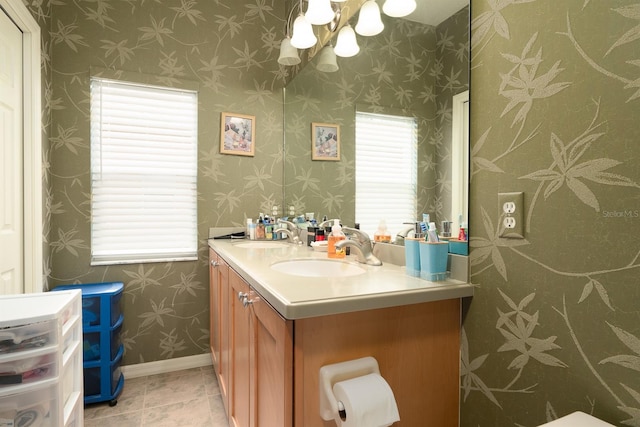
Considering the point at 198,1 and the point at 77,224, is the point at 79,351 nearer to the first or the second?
the point at 77,224

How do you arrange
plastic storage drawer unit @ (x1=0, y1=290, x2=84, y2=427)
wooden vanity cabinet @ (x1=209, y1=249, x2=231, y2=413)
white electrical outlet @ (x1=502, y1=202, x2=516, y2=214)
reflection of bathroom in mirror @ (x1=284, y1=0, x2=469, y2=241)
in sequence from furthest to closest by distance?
wooden vanity cabinet @ (x1=209, y1=249, x2=231, y2=413) < reflection of bathroom in mirror @ (x1=284, y1=0, x2=469, y2=241) < plastic storage drawer unit @ (x1=0, y1=290, x2=84, y2=427) < white electrical outlet @ (x1=502, y1=202, x2=516, y2=214)

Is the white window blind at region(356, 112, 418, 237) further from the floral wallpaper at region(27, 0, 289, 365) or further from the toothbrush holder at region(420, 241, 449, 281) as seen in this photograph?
the floral wallpaper at region(27, 0, 289, 365)

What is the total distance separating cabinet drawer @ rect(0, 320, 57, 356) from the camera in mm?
981

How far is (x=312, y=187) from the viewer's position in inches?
90.3

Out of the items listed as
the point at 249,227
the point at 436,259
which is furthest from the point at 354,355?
the point at 249,227

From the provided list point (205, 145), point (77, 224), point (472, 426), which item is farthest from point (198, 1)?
point (472, 426)

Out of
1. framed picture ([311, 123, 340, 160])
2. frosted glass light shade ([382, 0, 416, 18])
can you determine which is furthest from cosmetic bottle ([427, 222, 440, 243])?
framed picture ([311, 123, 340, 160])

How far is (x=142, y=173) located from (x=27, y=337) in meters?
1.50

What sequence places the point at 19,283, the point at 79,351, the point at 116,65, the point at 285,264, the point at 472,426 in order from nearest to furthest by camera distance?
the point at 472,426
the point at 79,351
the point at 285,264
the point at 19,283
the point at 116,65

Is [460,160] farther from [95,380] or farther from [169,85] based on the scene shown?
[95,380]

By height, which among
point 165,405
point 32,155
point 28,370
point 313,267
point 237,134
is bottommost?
point 165,405

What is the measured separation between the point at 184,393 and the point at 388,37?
7.56ft

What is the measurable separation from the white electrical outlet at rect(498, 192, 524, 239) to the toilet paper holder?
51 cm

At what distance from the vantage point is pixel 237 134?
2.53 metres
